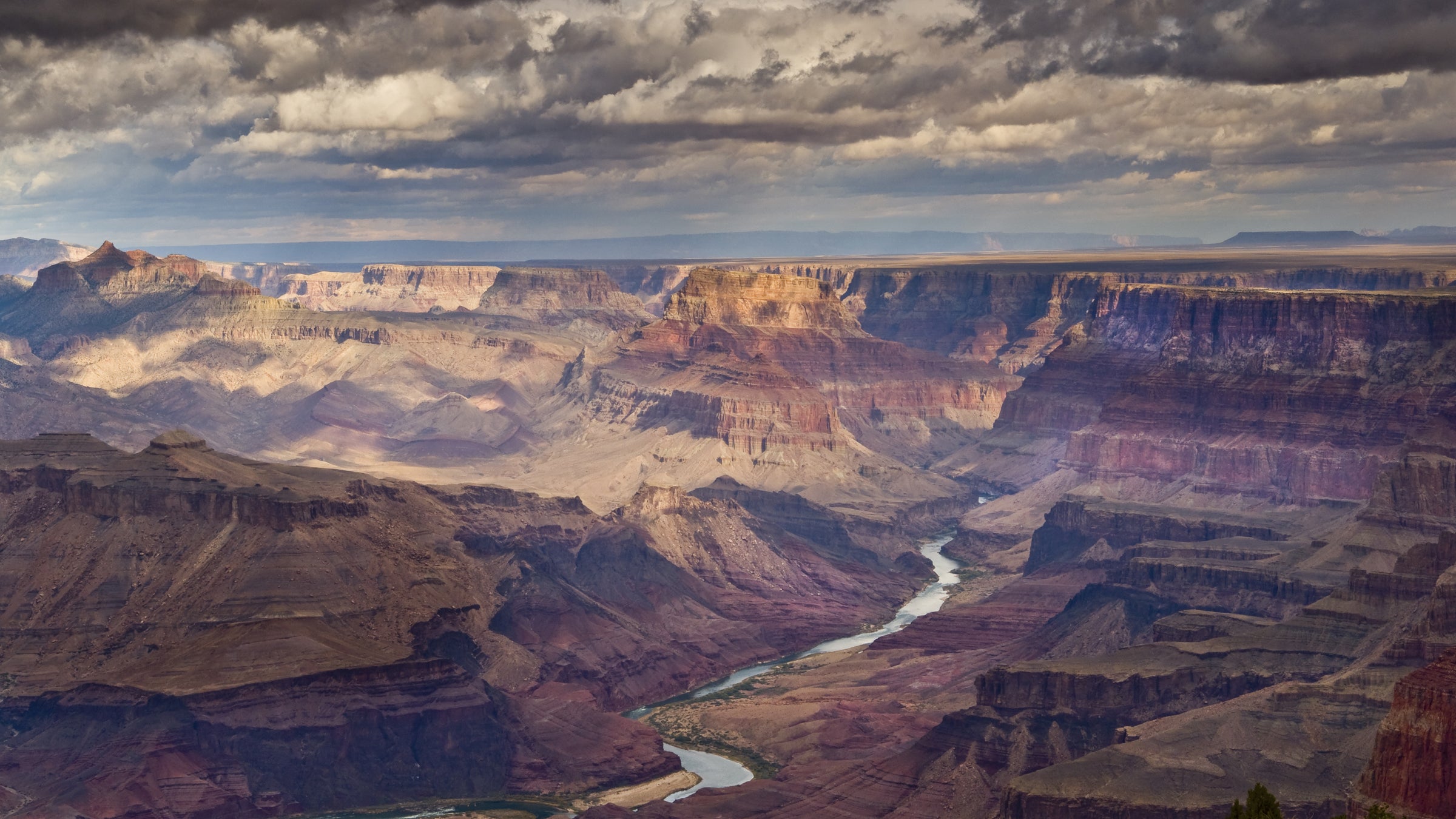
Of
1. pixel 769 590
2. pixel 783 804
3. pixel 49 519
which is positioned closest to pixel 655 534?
pixel 769 590

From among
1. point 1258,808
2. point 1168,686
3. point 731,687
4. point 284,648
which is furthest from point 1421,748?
point 731,687

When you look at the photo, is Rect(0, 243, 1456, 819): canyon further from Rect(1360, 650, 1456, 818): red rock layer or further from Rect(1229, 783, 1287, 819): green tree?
Rect(1229, 783, 1287, 819): green tree

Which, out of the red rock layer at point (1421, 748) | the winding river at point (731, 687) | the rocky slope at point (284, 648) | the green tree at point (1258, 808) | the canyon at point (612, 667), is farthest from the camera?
the winding river at point (731, 687)

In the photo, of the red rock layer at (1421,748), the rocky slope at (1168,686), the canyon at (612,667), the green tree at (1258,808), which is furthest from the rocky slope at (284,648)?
the green tree at (1258,808)

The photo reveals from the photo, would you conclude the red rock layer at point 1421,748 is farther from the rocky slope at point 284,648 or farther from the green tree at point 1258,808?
the rocky slope at point 284,648

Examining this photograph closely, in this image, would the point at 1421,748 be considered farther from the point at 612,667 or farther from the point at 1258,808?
the point at 612,667

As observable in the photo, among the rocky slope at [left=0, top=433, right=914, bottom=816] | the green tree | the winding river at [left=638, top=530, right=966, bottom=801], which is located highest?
the green tree

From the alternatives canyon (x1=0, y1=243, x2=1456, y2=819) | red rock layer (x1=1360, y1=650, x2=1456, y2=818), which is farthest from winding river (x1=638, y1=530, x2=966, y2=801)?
red rock layer (x1=1360, y1=650, x2=1456, y2=818)
